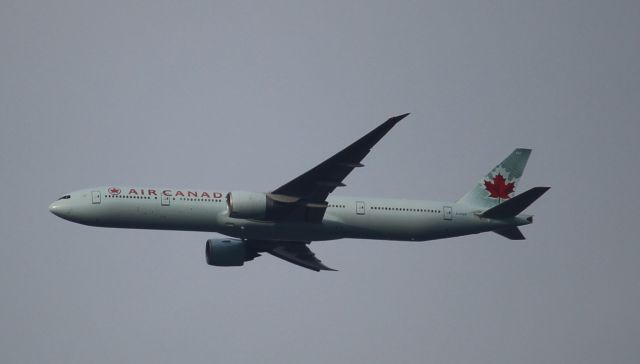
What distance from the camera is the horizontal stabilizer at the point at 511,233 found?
54966mm

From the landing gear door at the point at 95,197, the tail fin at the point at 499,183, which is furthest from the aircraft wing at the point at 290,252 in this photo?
the landing gear door at the point at 95,197

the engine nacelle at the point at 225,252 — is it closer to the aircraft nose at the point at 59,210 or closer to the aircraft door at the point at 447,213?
the aircraft nose at the point at 59,210

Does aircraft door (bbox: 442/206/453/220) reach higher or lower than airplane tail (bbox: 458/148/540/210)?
lower

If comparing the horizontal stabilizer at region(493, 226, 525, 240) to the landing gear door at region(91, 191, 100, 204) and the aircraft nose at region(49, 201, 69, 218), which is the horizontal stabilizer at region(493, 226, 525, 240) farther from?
the aircraft nose at region(49, 201, 69, 218)

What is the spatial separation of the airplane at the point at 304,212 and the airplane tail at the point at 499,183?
1.78ft

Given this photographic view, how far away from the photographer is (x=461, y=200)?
5662 cm

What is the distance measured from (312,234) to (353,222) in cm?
242

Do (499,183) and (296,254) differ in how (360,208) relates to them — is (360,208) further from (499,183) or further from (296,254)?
(499,183)

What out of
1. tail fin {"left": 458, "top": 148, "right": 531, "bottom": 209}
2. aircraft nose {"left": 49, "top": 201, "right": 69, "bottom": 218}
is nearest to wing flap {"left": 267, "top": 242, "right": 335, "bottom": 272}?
tail fin {"left": 458, "top": 148, "right": 531, "bottom": 209}

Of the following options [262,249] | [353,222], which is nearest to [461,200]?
[353,222]

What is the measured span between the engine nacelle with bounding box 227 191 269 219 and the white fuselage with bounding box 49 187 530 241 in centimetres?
67

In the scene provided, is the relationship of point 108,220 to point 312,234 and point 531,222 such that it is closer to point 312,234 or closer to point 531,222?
point 312,234

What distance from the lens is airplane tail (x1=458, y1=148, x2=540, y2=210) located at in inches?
2233

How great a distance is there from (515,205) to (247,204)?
50.3 ft
